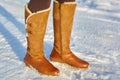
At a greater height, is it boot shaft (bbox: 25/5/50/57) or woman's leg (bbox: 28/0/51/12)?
woman's leg (bbox: 28/0/51/12)

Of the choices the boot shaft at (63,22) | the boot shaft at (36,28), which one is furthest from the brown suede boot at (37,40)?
the boot shaft at (63,22)

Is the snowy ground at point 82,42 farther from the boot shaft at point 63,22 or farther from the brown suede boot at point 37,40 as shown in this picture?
the boot shaft at point 63,22

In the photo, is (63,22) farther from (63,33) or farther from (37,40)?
(37,40)

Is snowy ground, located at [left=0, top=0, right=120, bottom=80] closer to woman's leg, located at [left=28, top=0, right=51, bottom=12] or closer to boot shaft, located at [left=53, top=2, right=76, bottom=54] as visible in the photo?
boot shaft, located at [left=53, top=2, right=76, bottom=54]

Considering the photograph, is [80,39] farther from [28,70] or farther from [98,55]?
[28,70]

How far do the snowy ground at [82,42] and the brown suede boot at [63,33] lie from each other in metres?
0.06

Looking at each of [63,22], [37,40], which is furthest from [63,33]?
[37,40]

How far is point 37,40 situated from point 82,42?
90cm

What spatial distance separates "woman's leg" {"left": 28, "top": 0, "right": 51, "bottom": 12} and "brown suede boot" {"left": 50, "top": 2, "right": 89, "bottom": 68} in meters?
0.17

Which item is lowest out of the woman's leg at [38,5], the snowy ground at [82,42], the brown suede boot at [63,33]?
the snowy ground at [82,42]

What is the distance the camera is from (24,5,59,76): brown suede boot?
92.0 inches

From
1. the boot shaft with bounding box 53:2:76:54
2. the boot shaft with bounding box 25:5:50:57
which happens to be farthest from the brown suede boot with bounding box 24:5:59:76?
the boot shaft with bounding box 53:2:76:54

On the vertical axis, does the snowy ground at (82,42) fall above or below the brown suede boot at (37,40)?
below

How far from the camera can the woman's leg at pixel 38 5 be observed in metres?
2.29
